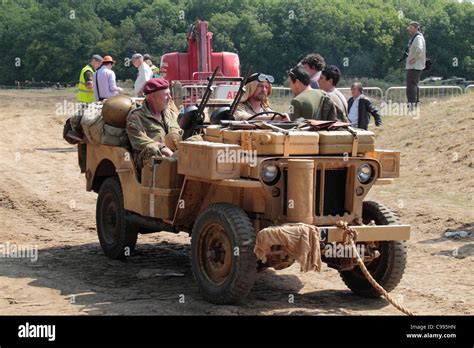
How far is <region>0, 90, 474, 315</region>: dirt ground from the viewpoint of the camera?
791 cm

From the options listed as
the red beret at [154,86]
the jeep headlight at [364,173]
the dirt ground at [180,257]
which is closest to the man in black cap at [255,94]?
the red beret at [154,86]

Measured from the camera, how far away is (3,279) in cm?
884

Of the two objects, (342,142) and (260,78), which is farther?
(260,78)

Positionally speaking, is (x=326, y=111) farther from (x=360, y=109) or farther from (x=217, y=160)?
(x=360, y=109)

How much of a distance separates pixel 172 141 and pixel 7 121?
15482 mm

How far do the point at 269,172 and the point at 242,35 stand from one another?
35020 mm

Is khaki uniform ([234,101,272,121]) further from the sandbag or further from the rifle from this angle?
the sandbag

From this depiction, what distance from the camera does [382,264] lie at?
8062 mm

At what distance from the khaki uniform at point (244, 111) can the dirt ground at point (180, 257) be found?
4.96ft

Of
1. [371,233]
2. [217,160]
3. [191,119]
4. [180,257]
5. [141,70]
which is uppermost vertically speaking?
[141,70]

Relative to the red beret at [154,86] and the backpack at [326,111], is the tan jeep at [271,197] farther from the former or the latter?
the red beret at [154,86]

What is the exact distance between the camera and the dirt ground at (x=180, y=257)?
7.91m

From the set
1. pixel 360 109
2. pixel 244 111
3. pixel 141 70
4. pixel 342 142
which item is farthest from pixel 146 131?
pixel 141 70
